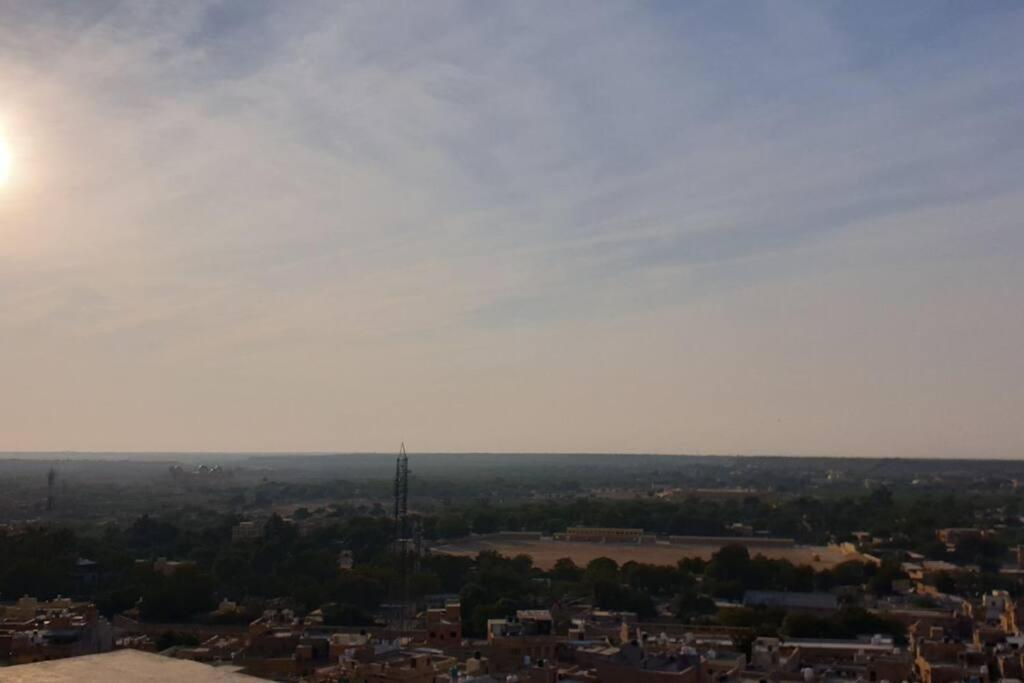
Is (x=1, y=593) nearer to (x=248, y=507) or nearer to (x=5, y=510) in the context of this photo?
(x=5, y=510)

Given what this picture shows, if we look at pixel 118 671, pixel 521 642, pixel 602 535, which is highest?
pixel 118 671

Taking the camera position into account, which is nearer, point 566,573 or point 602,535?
point 566,573

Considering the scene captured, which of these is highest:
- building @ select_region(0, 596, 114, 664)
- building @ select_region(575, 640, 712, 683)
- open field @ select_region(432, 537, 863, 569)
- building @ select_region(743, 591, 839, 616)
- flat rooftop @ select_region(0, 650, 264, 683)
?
flat rooftop @ select_region(0, 650, 264, 683)

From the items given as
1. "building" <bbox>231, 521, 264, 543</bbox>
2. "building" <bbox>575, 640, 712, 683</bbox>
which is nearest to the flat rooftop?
"building" <bbox>575, 640, 712, 683</bbox>

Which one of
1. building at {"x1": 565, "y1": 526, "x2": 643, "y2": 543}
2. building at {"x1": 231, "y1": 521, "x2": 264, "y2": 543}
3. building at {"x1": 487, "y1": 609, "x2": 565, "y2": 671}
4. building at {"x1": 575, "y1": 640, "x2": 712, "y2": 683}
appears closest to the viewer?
building at {"x1": 575, "y1": 640, "x2": 712, "y2": 683}

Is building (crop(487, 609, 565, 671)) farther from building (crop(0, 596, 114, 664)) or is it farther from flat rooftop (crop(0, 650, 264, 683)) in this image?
flat rooftop (crop(0, 650, 264, 683))

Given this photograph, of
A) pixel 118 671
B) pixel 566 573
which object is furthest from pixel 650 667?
pixel 566 573

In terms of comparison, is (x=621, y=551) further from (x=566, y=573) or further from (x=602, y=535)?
(x=566, y=573)
